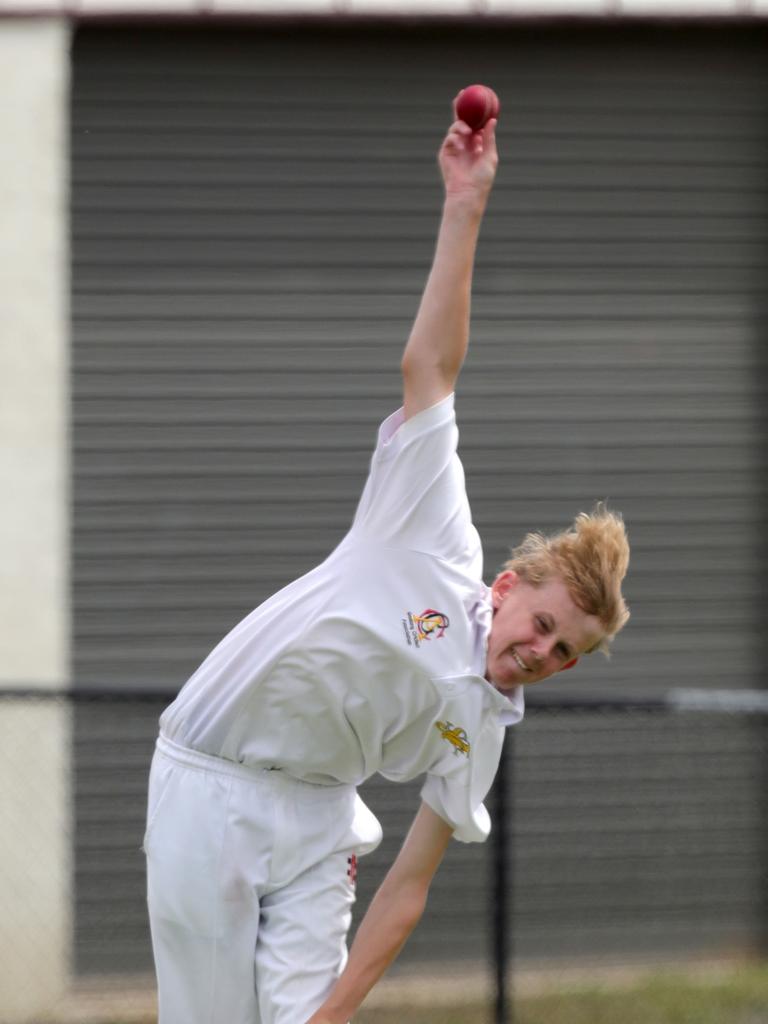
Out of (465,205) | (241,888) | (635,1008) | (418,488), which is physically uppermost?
(465,205)

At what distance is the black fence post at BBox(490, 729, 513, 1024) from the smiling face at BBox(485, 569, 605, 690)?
7.06ft

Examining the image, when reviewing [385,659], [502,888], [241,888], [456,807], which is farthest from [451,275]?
[502,888]

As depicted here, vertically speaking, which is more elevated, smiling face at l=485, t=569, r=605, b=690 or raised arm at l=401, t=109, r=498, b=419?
raised arm at l=401, t=109, r=498, b=419

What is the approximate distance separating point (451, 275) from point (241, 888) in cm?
128

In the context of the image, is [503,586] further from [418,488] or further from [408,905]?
[408,905]

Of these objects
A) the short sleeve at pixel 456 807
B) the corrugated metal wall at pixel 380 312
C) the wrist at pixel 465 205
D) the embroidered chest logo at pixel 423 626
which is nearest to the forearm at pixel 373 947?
the short sleeve at pixel 456 807

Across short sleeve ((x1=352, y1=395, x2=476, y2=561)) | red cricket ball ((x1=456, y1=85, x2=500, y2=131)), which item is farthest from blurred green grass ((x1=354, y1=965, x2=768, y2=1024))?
red cricket ball ((x1=456, y1=85, x2=500, y2=131))

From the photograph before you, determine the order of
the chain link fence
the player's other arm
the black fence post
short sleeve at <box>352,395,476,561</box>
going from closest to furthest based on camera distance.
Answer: short sleeve at <box>352,395,476,561</box> → the player's other arm → the black fence post → the chain link fence

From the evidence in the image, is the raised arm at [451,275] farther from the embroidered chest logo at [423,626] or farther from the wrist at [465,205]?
the embroidered chest logo at [423,626]

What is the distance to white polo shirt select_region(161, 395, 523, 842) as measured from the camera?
9.46 ft

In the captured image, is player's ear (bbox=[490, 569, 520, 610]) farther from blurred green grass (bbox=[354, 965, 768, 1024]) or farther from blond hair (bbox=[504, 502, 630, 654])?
blurred green grass (bbox=[354, 965, 768, 1024])

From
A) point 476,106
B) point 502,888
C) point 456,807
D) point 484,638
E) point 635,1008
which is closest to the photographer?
point 476,106

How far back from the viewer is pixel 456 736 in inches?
122

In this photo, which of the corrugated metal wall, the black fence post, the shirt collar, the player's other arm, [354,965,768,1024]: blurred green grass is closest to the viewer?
the shirt collar
